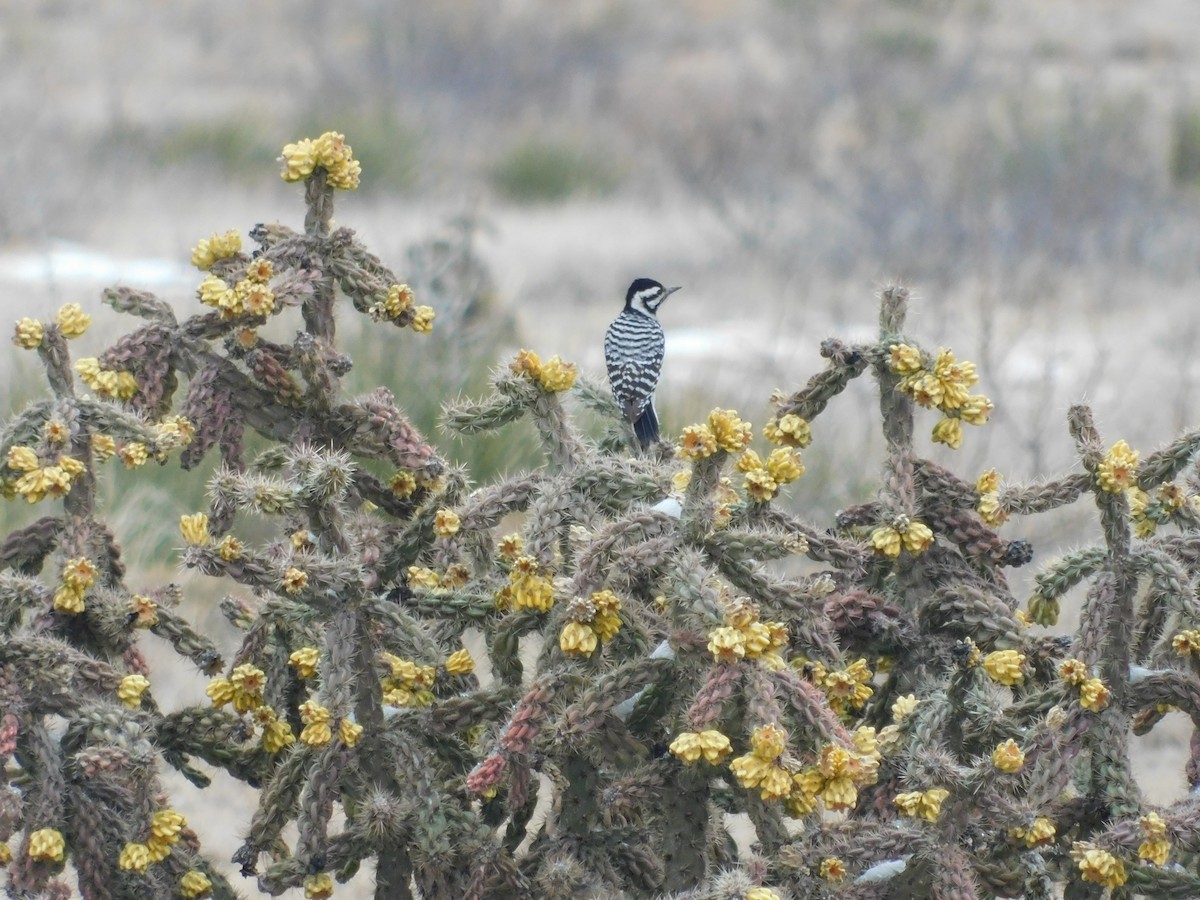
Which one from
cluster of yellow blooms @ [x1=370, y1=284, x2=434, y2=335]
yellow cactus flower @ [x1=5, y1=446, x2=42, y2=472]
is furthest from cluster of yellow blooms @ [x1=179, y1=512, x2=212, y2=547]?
cluster of yellow blooms @ [x1=370, y1=284, x2=434, y2=335]

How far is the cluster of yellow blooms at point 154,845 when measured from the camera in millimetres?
2281

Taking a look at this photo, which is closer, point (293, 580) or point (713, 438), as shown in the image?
point (713, 438)

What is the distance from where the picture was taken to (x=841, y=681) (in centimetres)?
230

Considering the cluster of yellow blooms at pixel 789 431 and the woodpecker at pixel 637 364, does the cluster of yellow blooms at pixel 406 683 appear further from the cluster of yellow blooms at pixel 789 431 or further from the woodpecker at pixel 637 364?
the woodpecker at pixel 637 364

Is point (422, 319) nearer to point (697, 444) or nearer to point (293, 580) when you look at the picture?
point (293, 580)

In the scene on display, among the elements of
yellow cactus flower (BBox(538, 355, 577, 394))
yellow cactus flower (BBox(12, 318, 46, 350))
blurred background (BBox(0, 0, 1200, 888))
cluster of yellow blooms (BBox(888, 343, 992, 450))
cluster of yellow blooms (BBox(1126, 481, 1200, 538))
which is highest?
blurred background (BBox(0, 0, 1200, 888))

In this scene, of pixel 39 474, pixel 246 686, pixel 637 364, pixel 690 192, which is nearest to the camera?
pixel 39 474

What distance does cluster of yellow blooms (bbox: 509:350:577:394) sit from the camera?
243 centimetres

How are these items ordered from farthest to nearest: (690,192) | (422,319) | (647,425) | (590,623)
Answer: (690,192) → (647,425) → (422,319) → (590,623)

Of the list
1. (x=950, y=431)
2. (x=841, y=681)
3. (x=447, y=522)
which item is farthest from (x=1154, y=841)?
(x=447, y=522)

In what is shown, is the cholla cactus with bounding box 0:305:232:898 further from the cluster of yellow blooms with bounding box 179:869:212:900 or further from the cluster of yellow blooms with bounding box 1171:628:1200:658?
the cluster of yellow blooms with bounding box 1171:628:1200:658

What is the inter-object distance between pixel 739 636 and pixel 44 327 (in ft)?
4.07

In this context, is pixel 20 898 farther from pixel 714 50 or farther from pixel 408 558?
pixel 714 50

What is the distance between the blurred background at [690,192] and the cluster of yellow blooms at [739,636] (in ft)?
11.6
